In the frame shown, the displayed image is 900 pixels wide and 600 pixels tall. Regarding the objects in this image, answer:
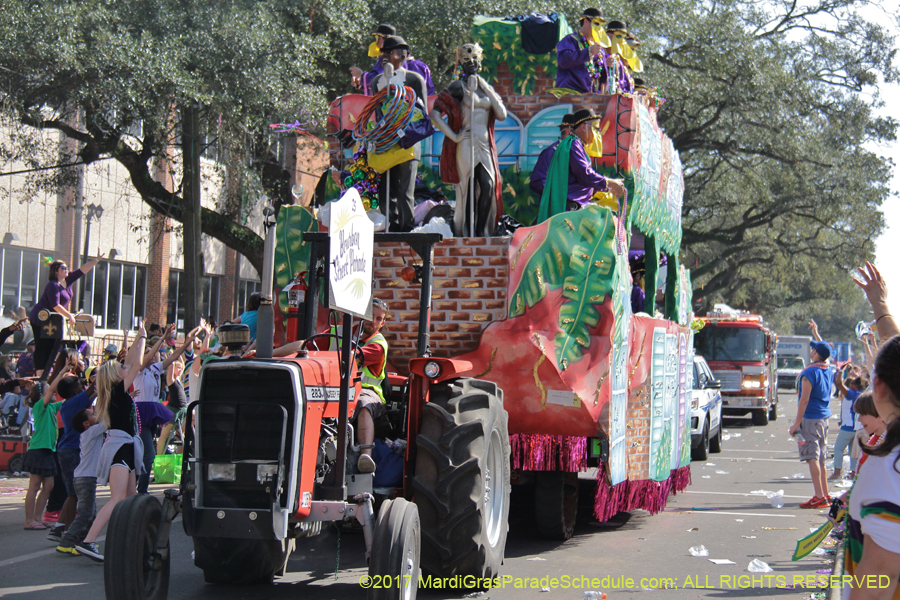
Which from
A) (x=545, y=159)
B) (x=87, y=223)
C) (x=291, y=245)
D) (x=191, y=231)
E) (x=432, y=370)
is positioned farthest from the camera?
(x=87, y=223)

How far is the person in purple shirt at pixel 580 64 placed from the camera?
10.1 meters

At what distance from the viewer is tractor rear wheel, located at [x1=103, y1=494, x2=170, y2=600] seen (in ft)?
16.7

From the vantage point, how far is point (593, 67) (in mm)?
10125

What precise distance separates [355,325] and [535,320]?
2054 millimetres

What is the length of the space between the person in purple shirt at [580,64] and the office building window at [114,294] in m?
17.7

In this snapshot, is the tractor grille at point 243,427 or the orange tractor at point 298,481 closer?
the orange tractor at point 298,481

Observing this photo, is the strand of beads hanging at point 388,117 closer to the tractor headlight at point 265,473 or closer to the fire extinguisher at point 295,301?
the fire extinguisher at point 295,301

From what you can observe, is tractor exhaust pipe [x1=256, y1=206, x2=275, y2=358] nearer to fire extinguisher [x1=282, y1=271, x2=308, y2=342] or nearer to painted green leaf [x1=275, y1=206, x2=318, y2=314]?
fire extinguisher [x1=282, y1=271, x2=308, y2=342]

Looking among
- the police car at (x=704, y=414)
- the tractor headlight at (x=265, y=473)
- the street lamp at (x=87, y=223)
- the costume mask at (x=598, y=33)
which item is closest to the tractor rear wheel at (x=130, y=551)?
the tractor headlight at (x=265, y=473)

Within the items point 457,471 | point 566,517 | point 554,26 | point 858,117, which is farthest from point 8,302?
point 858,117

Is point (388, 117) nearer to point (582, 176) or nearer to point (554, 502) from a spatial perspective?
point (582, 176)

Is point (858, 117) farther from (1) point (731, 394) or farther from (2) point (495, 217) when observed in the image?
(2) point (495, 217)

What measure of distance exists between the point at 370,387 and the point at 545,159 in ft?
12.6

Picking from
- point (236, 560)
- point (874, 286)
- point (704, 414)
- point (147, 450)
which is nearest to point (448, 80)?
point (704, 414)
